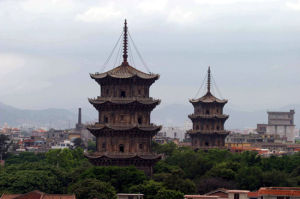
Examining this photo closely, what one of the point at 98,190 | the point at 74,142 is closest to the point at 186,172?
the point at 98,190

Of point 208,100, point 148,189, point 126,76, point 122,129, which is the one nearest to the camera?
point 148,189

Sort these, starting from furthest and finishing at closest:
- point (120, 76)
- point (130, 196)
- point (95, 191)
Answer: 1. point (120, 76)
2. point (130, 196)
3. point (95, 191)

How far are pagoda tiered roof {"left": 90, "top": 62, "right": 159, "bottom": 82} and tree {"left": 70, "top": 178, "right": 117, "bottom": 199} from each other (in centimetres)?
1508

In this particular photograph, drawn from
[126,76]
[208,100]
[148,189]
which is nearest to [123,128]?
[126,76]

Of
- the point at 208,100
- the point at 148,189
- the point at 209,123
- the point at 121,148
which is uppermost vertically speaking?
the point at 208,100

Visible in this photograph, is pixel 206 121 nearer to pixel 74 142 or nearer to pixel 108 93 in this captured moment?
pixel 108 93

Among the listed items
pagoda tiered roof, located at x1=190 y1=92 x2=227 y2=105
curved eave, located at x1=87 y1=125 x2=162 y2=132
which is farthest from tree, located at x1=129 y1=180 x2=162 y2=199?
pagoda tiered roof, located at x1=190 y1=92 x2=227 y2=105

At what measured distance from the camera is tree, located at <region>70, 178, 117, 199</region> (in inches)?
2694

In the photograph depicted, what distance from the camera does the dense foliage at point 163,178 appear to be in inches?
2825

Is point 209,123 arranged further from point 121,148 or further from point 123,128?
point 123,128

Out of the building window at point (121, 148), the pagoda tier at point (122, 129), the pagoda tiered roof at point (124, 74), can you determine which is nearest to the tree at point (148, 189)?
the pagoda tier at point (122, 129)

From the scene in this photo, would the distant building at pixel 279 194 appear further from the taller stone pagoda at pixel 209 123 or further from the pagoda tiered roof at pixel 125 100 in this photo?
the taller stone pagoda at pixel 209 123

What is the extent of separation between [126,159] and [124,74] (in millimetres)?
8542

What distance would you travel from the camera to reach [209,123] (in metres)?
121
